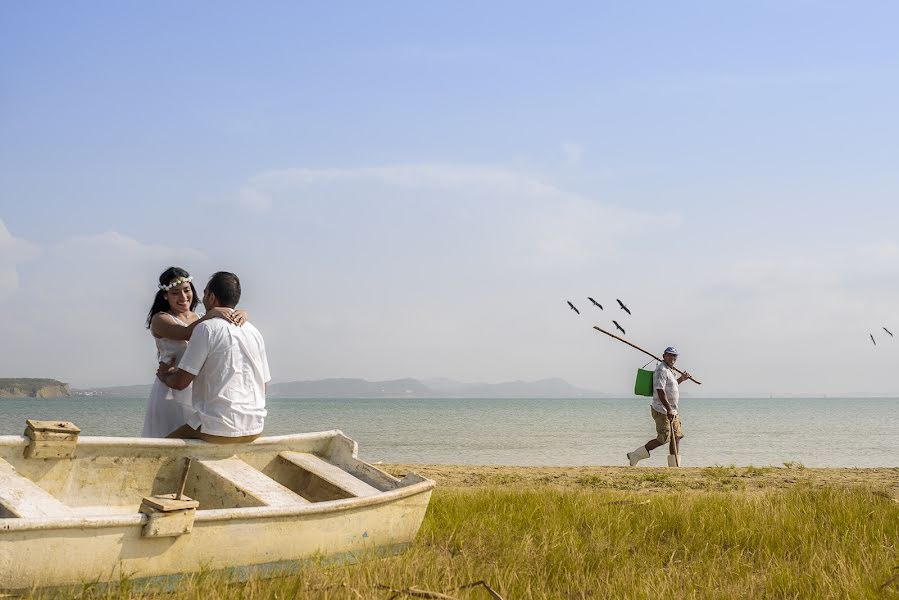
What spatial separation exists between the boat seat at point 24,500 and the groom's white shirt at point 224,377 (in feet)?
4.04

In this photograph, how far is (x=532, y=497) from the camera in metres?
7.82

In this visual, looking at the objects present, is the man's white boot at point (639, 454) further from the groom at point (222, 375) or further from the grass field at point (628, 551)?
the groom at point (222, 375)

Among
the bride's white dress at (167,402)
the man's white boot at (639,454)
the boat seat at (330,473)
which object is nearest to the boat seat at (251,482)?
the boat seat at (330,473)

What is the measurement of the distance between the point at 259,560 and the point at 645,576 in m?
2.26

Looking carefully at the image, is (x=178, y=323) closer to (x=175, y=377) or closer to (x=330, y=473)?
(x=175, y=377)

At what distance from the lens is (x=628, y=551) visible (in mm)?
5910

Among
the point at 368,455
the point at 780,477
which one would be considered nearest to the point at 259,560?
the point at 780,477

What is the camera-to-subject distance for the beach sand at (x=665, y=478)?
35.7ft

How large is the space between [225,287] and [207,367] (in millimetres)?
553

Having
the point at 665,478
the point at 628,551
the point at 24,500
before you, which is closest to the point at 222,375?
the point at 24,500

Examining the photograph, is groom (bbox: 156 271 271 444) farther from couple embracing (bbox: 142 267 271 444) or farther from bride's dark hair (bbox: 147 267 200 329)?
bride's dark hair (bbox: 147 267 200 329)

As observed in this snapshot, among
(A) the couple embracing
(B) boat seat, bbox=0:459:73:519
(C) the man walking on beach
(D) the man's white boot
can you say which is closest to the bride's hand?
(A) the couple embracing

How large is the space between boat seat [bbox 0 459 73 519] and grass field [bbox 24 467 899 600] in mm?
654

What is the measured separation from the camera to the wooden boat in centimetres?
392
